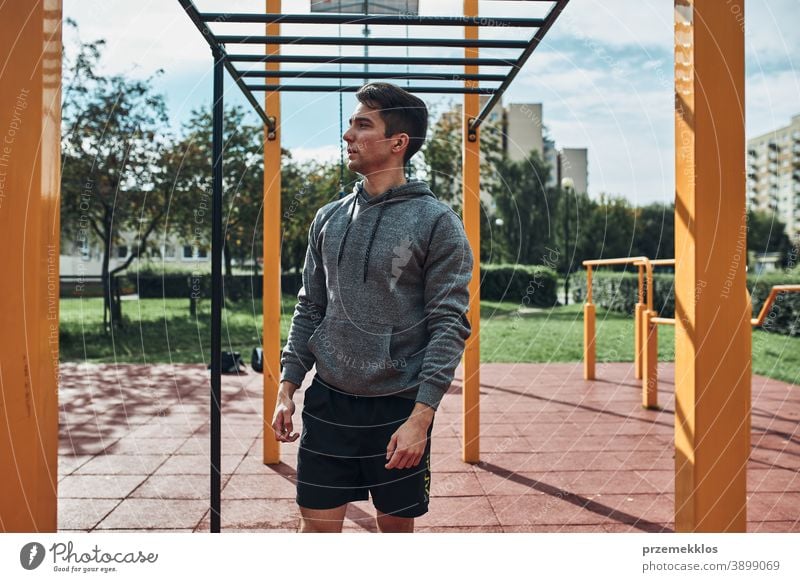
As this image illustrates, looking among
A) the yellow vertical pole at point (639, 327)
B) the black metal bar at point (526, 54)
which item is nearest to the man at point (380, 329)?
the black metal bar at point (526, 54)

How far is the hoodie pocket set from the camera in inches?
79.4

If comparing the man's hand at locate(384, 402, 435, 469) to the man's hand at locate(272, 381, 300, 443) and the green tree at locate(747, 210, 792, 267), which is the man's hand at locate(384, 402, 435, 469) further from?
the green tree at locate(747, 210, 792, 267)

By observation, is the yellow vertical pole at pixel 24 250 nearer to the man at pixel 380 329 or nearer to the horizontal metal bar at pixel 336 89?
the man at pixel 380 329

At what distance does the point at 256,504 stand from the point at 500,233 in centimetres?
2300

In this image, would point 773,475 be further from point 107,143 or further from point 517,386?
point 107,143

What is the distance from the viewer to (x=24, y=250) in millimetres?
1888

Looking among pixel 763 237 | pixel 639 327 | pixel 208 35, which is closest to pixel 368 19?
pixel 208 35

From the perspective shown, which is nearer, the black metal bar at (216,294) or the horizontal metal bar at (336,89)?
the black metal bar at (216,294)

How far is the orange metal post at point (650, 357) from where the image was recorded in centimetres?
599

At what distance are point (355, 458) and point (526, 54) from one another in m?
1.96

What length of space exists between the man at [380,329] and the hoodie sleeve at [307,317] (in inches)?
3.7

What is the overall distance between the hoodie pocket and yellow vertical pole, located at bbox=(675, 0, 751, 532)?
0.91m

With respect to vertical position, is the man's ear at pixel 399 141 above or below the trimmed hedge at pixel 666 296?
above

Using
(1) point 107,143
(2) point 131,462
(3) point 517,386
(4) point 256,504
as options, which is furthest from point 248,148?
(4) point 256,504
